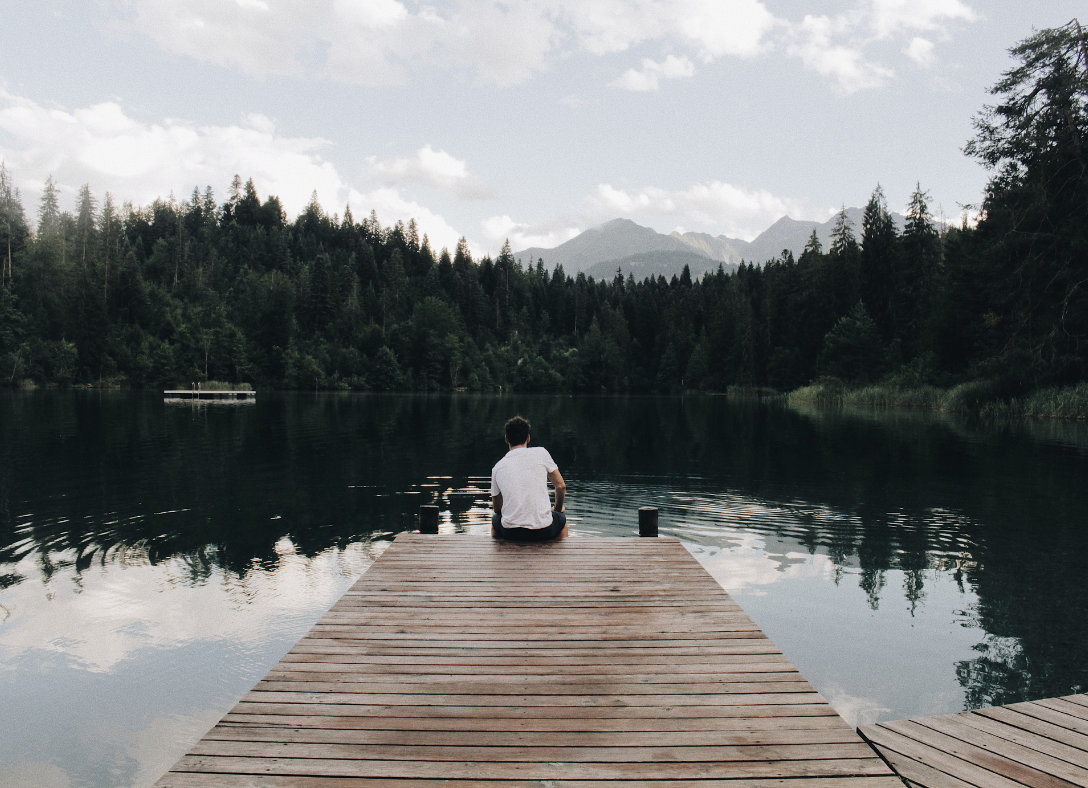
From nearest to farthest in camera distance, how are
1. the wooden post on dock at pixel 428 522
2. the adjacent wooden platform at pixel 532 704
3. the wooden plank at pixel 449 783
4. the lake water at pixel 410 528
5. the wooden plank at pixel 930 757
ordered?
the wooden plank at pixel 449 783 < the adjacent wooden platform at pixel 532 704 < the wooden plank at pixel 930 757 < the lake water at pixel 410 528 < the wooden post on dock at pixel 428 522

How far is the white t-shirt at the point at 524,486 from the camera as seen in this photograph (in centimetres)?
784

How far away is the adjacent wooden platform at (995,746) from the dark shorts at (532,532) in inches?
182

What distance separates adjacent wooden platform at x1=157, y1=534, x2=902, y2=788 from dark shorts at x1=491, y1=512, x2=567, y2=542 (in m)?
1.91

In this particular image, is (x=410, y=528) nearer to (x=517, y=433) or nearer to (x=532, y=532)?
(x=532, y=532)

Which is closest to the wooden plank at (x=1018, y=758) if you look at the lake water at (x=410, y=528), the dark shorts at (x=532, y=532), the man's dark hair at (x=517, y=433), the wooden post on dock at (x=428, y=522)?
the lake water at (x=410, y=528)

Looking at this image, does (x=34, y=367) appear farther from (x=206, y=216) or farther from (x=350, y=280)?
(x=206, y=216)

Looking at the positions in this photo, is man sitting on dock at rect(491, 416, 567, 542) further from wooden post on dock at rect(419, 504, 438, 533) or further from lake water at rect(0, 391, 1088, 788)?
lake water at rect(0, 391, 1088, 788)

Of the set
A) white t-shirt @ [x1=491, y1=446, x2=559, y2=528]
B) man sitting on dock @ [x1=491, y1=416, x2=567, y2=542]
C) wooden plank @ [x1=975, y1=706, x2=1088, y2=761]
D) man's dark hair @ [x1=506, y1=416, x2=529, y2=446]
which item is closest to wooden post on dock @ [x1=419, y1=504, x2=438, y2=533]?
man sitting on dock @ [x1=491, y1=416, x2=567, y2=542]

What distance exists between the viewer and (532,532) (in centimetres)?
847

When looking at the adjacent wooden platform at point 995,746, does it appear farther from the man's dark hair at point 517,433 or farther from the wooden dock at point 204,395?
the wooden dock at point 204,395

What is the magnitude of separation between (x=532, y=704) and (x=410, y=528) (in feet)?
30.9

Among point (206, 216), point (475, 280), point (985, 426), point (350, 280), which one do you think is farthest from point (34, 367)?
point (985, 426)

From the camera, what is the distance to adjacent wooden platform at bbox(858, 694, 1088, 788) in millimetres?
3633

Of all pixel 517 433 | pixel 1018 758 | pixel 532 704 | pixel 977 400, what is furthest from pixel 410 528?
pixel 977 400
